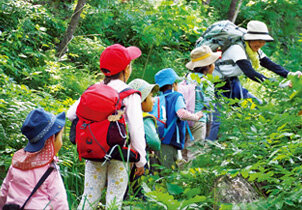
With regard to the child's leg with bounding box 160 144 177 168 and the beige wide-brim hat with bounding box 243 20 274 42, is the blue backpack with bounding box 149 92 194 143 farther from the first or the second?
the beige wide-brim hat with bounding box 243 20 274 42

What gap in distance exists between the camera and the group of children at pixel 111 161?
2699mm

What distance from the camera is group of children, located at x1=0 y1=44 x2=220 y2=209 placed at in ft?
8.86

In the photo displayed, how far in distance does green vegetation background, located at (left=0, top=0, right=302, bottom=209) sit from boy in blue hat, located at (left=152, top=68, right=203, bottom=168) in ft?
2.05

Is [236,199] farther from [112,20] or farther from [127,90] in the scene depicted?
[112,20]

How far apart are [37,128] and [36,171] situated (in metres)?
0.29

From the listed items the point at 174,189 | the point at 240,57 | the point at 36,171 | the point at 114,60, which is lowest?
the point at 174,189

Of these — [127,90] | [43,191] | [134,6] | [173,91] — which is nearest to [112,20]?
[134,6]

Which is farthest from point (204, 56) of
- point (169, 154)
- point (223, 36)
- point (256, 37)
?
point (169, 154)

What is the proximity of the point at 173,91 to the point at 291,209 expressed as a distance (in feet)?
8.59

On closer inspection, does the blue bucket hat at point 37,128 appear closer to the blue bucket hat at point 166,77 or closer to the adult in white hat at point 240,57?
the blue bucket hat at point 166,77

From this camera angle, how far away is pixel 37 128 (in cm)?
282

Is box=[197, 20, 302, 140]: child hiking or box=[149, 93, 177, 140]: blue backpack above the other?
box=[197, 20, 302, 140]: child hiking

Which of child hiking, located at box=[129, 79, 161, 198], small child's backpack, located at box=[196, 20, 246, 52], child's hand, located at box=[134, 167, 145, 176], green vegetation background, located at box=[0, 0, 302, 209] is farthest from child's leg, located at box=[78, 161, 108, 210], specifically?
small child's backpack, located at box=[196, 20, 246, 52]

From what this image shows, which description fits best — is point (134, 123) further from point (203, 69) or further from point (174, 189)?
point (203, 69)
